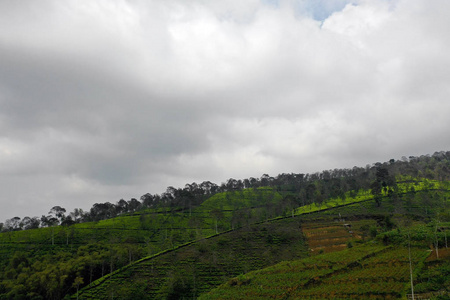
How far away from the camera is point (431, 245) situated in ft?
188

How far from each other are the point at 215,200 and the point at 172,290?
358 ft

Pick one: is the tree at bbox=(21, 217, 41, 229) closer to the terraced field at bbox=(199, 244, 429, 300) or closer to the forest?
the forest

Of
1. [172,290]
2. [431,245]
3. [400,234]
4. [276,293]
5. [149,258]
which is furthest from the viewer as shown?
[149,258]

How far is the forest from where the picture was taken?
5419 centimetres

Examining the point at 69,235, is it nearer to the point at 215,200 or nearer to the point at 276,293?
the point at 215,200

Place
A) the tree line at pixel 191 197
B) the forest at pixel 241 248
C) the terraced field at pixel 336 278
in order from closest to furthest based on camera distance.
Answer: the terraced field at pixel 336 278, the forest at pixel 241 248, the tree line at pixel 191 197

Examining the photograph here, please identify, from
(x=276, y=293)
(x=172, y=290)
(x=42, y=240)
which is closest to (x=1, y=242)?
(x=42, y=240)

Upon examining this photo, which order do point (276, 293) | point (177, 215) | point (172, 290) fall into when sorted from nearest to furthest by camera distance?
point (276, 293)
point (172, 290)
point (177, 215)

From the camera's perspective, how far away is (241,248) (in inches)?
3565

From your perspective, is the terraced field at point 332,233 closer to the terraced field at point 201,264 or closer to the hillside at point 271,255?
the hillside at point 271,255

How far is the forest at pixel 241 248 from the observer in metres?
54.2

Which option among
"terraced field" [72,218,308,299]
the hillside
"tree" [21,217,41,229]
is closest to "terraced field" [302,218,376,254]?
the hillside

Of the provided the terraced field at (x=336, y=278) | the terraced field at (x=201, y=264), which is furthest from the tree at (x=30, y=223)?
the terraced field at (x=336, y=278)

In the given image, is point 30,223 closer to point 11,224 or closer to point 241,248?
point 11,224
